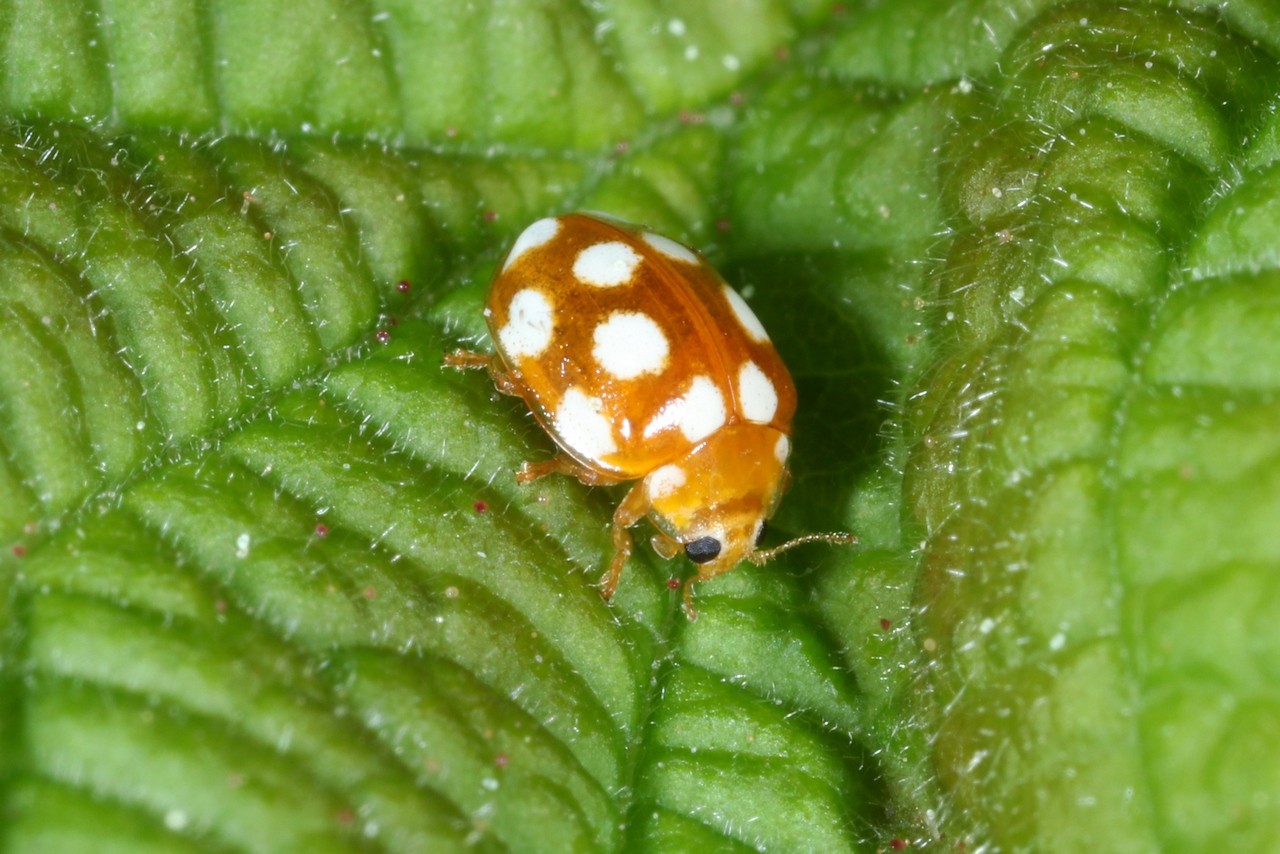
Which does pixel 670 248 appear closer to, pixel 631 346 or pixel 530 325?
pixel 631 346

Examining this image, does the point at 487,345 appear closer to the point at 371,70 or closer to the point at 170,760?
the point at 371,70

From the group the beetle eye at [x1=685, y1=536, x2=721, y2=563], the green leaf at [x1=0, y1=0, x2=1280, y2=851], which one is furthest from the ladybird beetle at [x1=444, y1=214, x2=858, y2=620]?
the green leaf at [x1=0, y1=0, x2=1280, y2=851]

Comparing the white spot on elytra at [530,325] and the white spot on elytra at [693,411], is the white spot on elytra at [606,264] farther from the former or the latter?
the white spot on elytra at [693,411]

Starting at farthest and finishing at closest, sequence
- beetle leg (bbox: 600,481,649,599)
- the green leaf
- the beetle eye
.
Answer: the beetle eye
beetle leg (bbox: 600,481,649,599)
the green leaf

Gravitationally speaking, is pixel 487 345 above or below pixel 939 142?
below

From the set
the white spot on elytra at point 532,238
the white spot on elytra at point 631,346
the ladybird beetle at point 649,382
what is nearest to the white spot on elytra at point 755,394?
the ladybird beetle at point 649,382

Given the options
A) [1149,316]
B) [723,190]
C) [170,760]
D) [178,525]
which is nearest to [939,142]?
[723,190]

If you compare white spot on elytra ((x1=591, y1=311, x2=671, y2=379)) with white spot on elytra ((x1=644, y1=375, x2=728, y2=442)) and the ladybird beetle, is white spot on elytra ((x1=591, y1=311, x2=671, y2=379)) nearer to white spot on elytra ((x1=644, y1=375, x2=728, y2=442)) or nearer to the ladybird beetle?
the ladybird beetle
